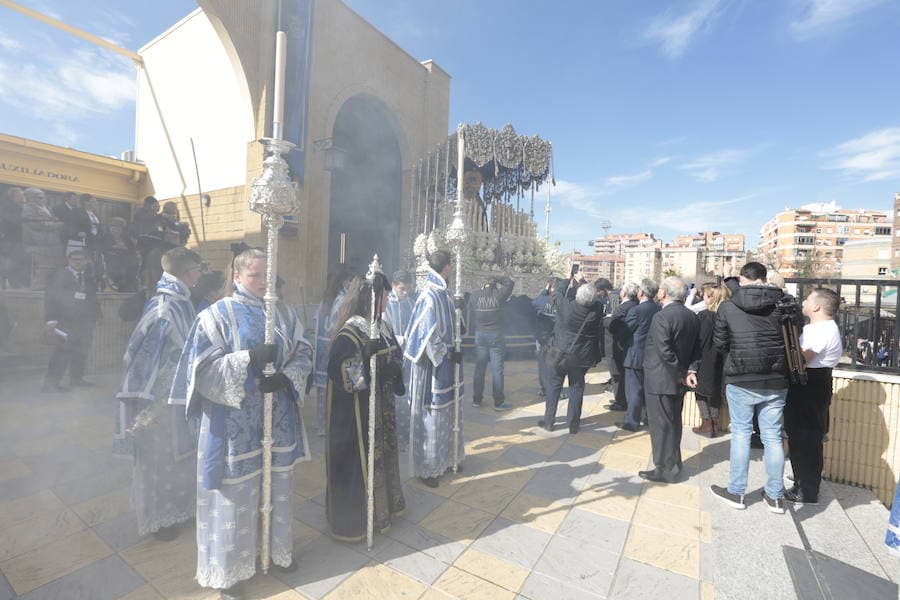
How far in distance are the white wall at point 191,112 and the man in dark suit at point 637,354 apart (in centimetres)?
759

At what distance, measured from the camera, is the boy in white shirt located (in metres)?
3.39

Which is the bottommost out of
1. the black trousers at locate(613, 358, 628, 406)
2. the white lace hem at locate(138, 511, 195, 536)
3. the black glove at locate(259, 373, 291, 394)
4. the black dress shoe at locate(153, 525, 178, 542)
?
the black dress shoe at locate(153, 525, 178, 542)

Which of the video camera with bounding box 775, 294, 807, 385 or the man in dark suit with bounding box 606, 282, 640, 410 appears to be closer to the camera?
the video camera with bounding box 775, 294, 807, 385

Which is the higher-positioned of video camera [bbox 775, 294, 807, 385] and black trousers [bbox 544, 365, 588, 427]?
video camera [bbox 775, 294, 807, 385]

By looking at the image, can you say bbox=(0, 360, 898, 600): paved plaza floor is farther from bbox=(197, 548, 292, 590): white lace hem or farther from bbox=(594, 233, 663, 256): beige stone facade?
bbox=(594, 233, 663, 256): beige stone facade

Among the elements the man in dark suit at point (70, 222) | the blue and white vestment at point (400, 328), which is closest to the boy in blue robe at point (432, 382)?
the blue and white vestment at point (400, 328)

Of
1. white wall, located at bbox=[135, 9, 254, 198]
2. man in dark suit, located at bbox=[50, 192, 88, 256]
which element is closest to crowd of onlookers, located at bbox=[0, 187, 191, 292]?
man in dark suit, located at bbox=[50, 192, 88, 256]

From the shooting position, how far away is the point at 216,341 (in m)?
2.19

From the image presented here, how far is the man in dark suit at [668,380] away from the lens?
3.79 m

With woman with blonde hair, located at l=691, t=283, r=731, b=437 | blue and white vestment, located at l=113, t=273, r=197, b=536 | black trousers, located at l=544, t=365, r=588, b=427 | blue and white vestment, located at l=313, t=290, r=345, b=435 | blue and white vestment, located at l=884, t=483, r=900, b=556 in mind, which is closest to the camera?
blue and white vestment, located at l=884, t=483, r=900, b=556

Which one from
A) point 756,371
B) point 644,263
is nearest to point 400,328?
point 756,371

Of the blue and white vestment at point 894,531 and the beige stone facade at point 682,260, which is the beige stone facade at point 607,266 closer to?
the beige stone facade at point 682,260

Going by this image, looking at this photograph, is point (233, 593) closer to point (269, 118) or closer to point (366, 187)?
point (269, 118)

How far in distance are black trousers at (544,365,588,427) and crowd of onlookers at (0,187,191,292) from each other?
6286 mm
